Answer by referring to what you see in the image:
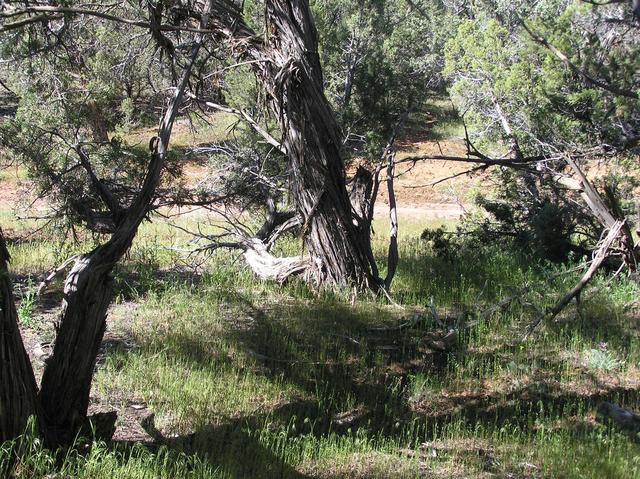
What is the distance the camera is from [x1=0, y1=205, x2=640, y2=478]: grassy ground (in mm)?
5090

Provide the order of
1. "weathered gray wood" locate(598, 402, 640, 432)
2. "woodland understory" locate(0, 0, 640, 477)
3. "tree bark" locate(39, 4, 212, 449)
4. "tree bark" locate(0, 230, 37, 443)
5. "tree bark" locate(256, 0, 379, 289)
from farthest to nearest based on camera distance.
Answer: "tree bark" locate(256, 0, 379, 289), "weathered gray wood" locate(598, 402, 640, 432), "woodland understory" locate(0, 0, 640, 477), "tree bark" locate(39, 4, 212, 449), "tree bark" locate(0, 230, 37, 443)

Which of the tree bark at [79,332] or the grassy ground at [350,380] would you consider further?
the grassy ground at [350,380]

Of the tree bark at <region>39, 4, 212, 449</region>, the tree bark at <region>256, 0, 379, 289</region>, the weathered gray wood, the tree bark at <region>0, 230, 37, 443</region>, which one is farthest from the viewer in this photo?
the tree bark at <region>256, 0, 379, 289</region>

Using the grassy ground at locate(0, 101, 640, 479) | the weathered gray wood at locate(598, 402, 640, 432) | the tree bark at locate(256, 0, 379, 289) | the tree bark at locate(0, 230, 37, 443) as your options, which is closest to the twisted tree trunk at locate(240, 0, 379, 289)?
the tree bark at locate(256, 0, 379, 289)

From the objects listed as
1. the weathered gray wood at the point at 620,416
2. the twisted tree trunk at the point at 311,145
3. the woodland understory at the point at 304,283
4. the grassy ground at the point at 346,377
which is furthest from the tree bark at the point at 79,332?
the weathered gray wood at the point at 620,416

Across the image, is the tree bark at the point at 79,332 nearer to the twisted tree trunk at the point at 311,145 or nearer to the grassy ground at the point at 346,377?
the grassy ground at the point at 346,377

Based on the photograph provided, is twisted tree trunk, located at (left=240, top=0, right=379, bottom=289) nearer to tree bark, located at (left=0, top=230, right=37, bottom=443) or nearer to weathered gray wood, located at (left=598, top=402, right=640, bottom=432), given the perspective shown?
weathered gray wood, located at (left=598, top=402, right=640, bottom=432)

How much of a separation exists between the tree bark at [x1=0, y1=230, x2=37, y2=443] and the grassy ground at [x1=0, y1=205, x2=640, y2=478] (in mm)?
195

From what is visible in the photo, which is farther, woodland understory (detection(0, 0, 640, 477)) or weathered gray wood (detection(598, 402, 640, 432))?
weathered gray wood (detection(598, 402, 640, 432))

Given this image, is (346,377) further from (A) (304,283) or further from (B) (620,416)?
(A) (304,283)

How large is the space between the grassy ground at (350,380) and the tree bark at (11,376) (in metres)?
0.20

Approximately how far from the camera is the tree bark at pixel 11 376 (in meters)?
4.43

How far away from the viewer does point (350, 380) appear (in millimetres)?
6621

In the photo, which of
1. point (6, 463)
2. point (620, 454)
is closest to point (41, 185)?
point (6, 463)
